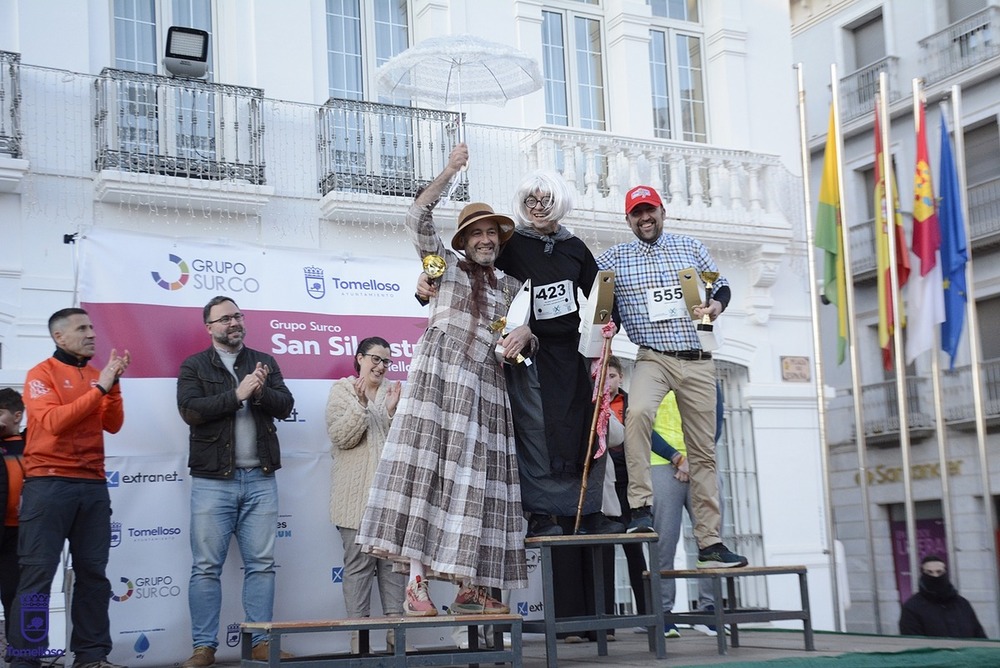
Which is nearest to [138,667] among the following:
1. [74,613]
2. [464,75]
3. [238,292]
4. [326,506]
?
[74,613]

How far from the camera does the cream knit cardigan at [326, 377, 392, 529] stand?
21.8ft

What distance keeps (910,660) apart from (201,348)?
12.7 feet

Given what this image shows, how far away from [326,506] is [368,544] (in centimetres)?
221

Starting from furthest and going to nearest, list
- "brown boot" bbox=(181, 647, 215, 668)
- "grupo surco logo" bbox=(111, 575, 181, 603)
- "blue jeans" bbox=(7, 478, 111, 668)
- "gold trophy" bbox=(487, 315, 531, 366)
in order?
1. "grupo surco logo" bbox=(111, 575, 181, 603)
2. "brown boot" bbox=(181, 647, 215, 668)
3. "blue jeans" bbox=(7, 478, 111, 668)
4. "gold trophy" bbox=(487, 315, 531, 366)

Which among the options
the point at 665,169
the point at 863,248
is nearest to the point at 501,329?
the point at 665,169

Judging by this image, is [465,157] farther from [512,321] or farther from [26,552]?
[26,552]

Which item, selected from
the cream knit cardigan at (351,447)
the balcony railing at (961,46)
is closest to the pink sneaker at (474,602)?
the cream knit cardigan at (351,447)

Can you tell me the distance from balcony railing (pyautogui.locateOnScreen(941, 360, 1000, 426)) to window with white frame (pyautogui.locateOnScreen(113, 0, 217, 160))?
12.3 metres

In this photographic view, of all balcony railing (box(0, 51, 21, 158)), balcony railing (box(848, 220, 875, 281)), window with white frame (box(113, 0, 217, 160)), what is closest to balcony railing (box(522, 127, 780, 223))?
window with white frame (box(113, 0, 217, 160))

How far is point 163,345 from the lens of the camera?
6.54m

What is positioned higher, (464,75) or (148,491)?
(464,75)

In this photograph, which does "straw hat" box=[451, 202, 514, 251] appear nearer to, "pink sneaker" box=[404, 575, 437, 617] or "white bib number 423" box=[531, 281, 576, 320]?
"white bib number 423" box=[531, 281, 576, 320]

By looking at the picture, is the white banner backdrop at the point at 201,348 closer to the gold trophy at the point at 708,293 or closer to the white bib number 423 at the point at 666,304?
the white bib number 423 at the point at 666,304

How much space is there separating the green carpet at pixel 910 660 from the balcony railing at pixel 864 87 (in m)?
17.3
